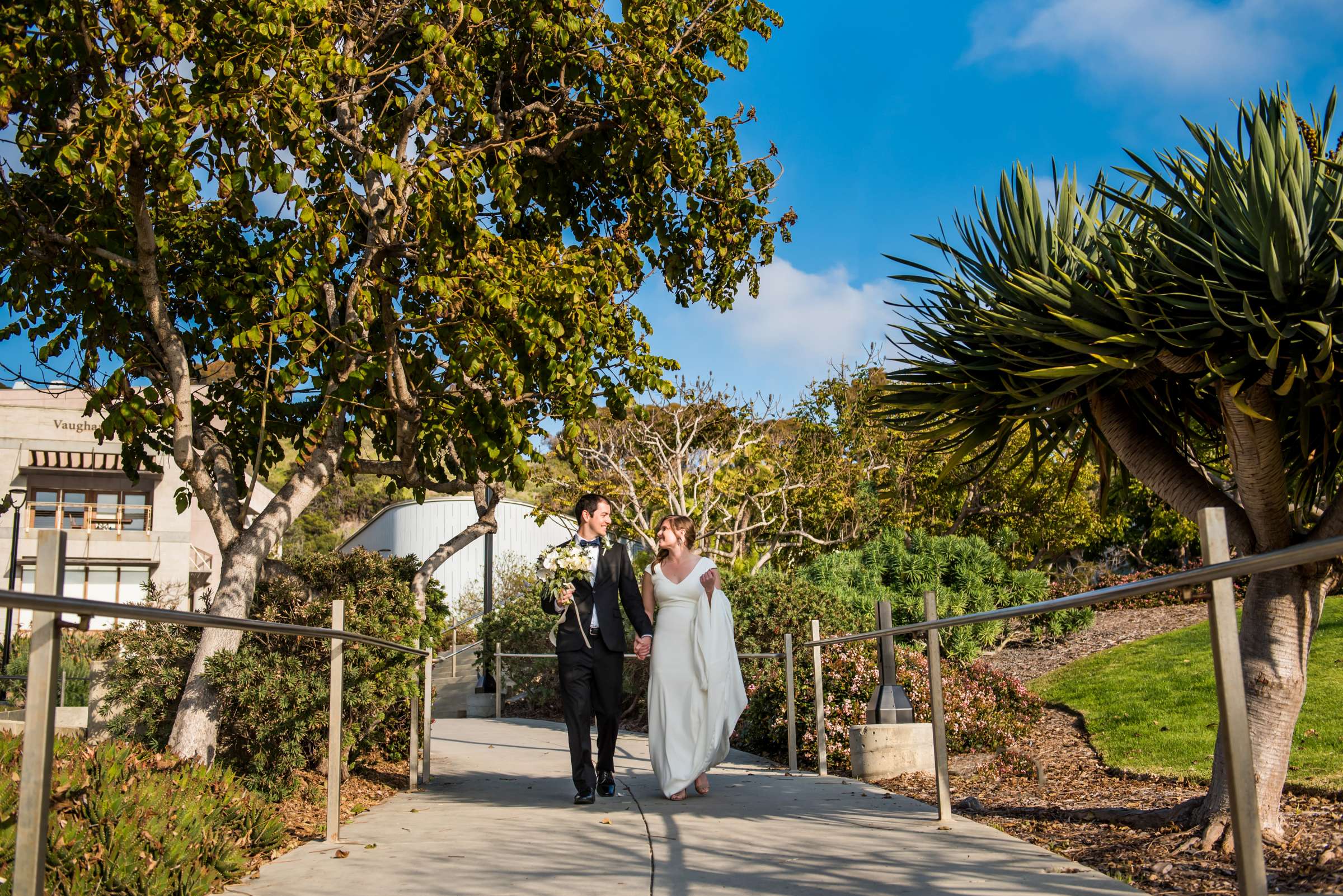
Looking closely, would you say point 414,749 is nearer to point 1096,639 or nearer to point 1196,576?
point 1196,576

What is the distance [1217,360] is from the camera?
5.14 meters

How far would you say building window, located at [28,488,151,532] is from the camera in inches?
1278

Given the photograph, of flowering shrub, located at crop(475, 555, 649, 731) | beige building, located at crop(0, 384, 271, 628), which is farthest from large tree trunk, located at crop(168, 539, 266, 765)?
beige building, located at crop(0, 384, 271, 628)

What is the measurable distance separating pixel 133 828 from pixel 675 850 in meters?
2.30

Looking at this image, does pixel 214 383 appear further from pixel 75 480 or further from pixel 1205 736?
pixel 75 480

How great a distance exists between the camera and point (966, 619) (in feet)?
15.6

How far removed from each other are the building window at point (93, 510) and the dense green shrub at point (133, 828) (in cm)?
3060

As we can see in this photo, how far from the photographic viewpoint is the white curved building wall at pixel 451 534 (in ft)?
112

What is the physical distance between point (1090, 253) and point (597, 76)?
4.97m

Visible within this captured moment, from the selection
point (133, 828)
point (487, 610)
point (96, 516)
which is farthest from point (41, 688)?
point (96, 516)

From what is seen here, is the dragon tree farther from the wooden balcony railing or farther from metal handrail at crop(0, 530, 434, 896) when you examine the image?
the wooden balcony railing

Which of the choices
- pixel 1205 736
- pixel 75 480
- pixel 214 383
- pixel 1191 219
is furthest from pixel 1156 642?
pixel 75 480

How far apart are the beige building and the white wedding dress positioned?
2689 cm

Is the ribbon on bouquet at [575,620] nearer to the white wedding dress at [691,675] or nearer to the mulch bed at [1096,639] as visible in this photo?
the white wedding dress at [691,675]
